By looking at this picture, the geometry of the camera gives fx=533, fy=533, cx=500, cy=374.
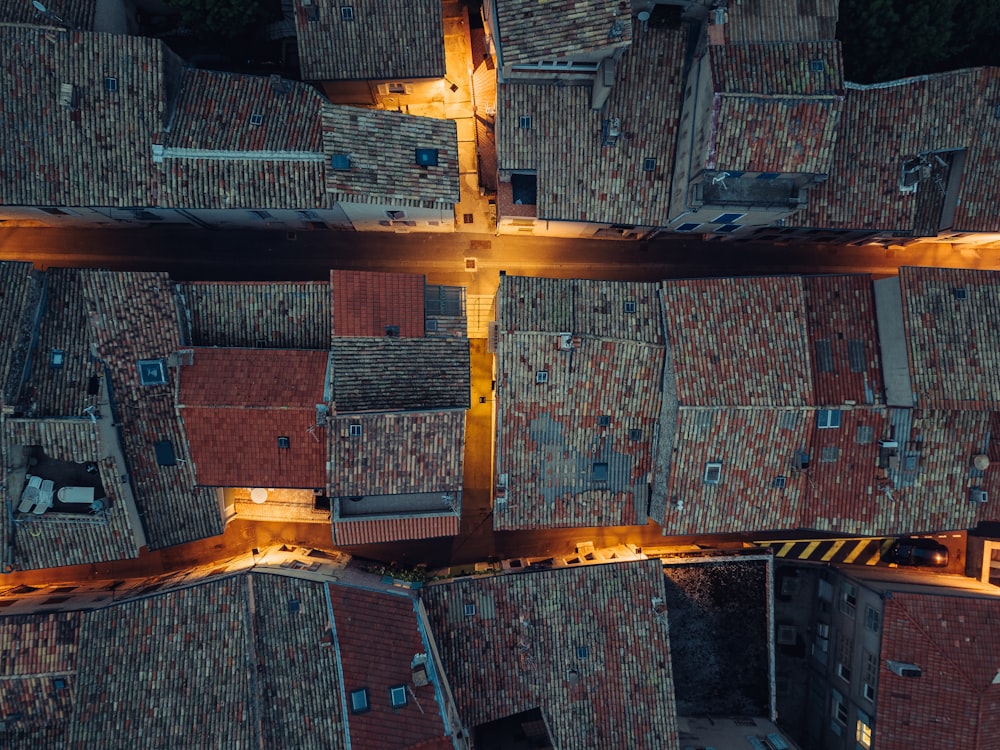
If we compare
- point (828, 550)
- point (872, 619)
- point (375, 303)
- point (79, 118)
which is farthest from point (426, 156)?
point (828, 550)

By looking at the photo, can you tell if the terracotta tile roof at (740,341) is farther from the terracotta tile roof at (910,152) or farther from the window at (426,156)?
the window at (426,156)

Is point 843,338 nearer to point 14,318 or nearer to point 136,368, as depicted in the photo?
point 136,368

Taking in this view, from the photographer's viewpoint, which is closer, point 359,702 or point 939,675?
point 359,702

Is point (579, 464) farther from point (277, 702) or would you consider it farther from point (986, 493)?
point (986, 493)

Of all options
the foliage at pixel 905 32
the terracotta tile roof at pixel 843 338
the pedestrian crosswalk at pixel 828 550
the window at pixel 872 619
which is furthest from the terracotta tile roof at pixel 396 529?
the foliage at pixel 905 32

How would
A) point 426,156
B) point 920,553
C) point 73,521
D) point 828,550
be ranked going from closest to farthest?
point 73,521 → point 426,156 → point 920,553 → point 828,550
